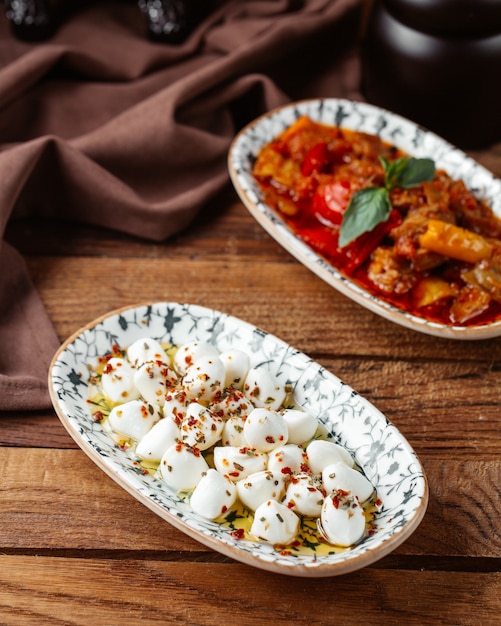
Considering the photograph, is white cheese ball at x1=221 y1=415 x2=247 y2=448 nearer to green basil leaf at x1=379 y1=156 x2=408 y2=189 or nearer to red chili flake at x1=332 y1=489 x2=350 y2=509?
red chili flake at x1=332 y1=489 x2=350 y2=509

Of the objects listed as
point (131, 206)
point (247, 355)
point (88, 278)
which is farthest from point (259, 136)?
point (247, 355)

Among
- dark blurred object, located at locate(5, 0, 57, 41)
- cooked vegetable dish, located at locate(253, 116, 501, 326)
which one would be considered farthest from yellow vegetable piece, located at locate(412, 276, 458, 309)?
dark blurred object, located at locate(5, 0, 57, 41)

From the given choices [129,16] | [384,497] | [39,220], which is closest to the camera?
[384,497]

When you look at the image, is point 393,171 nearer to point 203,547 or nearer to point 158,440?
point 158,440

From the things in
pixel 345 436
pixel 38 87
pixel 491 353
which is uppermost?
pixel 38 87

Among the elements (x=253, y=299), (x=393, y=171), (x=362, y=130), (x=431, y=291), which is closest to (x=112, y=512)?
(x=253, y=299)

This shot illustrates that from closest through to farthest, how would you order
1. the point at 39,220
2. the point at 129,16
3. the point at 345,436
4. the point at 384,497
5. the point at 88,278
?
the point at 384,497 < the point at 345,436 < the point at 88,278 < the point at 39,220 < the point at 129,16

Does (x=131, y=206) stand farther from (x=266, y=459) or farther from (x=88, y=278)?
(x=266, y=459)
